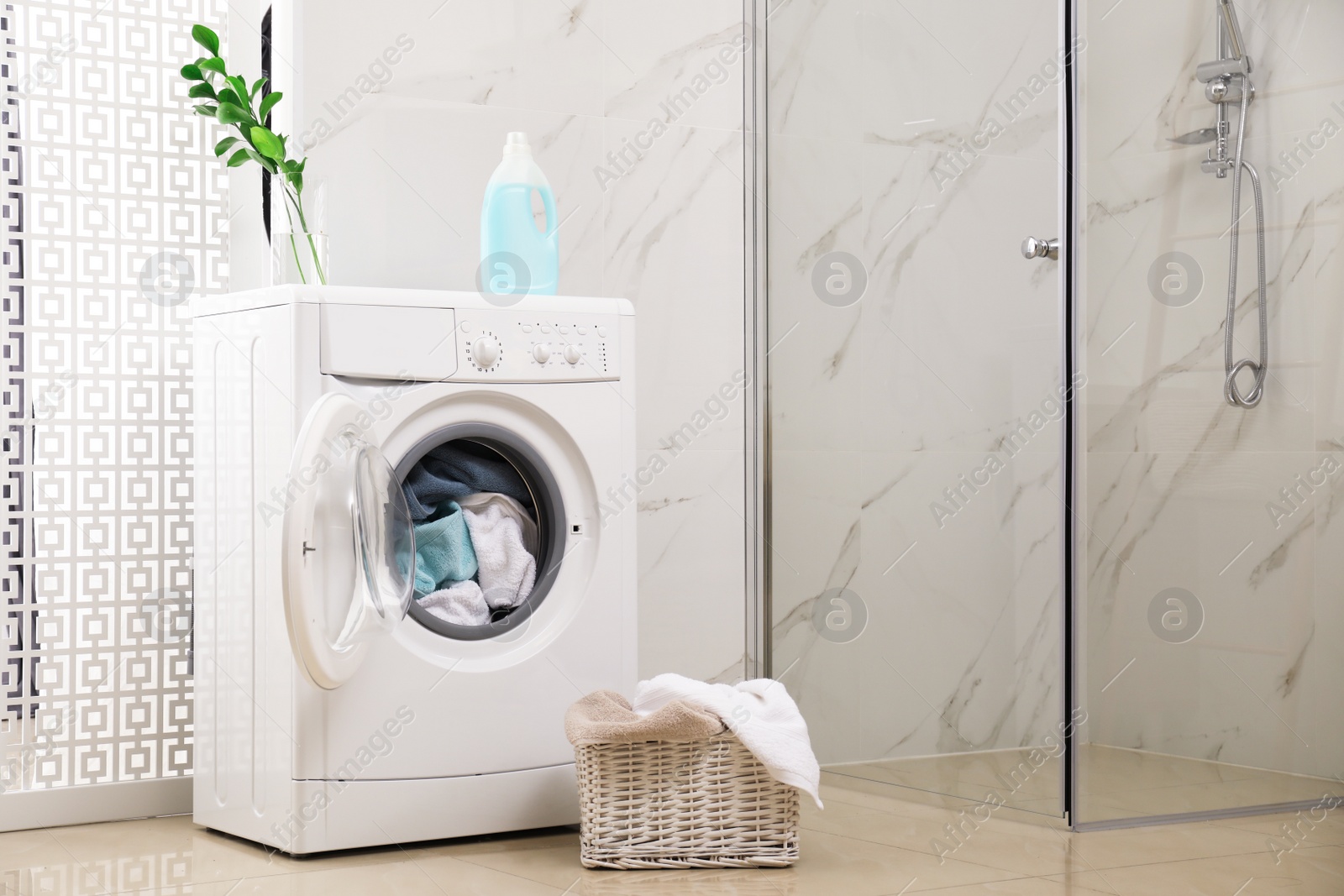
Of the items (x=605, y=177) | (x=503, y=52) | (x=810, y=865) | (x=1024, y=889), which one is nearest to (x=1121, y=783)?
(x=1024, y=889)

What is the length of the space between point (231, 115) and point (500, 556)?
913 mm

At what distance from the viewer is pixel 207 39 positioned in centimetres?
221

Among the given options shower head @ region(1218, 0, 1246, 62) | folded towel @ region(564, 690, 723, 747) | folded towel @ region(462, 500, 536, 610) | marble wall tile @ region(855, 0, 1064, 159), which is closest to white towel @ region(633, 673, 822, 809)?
folded towel @ region(564, 690, 723, 747)

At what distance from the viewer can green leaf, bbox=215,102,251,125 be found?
218 centimetres

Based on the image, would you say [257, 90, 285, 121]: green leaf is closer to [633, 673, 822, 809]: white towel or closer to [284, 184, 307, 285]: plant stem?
[284, 184, 307, 285]: plant stem

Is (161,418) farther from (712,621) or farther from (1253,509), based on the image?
(1253,509)

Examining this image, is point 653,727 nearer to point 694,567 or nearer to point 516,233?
point 694,567

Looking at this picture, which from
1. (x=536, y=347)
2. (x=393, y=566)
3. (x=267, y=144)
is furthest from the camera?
(x=267, y=144)

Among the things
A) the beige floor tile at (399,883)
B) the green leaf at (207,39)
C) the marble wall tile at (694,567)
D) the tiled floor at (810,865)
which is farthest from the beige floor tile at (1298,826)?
the green leaf at (207,39)

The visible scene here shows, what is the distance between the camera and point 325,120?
7.88 ft

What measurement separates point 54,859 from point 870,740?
145cm

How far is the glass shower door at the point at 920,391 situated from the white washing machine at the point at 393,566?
54cm

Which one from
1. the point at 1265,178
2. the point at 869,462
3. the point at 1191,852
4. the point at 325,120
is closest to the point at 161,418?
the point at 325,120

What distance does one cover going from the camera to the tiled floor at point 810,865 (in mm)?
1797
